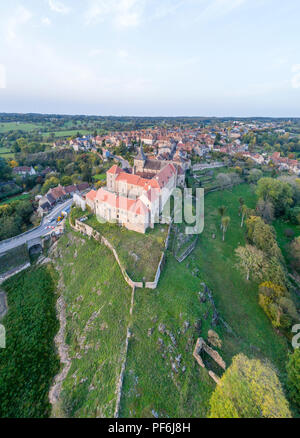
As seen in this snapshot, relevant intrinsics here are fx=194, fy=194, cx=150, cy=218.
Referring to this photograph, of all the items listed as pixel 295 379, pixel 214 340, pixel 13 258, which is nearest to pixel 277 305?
pixel 295 379

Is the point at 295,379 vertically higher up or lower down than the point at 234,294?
higher up

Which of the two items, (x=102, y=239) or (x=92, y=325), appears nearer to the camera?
(x=92, y=325)

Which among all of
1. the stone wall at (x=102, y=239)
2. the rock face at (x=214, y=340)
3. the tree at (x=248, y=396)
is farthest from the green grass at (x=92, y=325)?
the rock face at (x=214, y=340)

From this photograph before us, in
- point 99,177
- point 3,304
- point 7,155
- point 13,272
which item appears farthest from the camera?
point 7,155

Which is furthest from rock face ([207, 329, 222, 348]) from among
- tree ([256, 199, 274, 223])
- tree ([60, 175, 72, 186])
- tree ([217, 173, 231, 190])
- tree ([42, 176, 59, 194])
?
tree ([60, 175, 72, 186])

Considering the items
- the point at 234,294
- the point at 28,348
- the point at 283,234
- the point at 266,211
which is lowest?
the point at 28,348

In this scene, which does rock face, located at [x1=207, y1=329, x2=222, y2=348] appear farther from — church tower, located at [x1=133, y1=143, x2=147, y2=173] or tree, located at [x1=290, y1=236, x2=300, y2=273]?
church tower, located at [x1=133, y1=143, x2=147, y2=173]

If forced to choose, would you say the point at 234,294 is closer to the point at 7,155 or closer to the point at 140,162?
the point at 140,162
